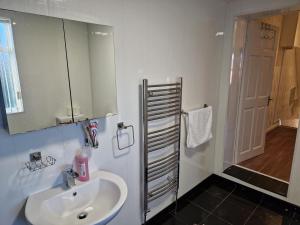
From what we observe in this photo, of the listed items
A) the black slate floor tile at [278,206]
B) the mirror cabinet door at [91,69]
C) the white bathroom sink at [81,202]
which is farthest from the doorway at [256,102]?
the white bathroom sink at [81,202]

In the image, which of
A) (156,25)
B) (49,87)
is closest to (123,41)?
(156,25)

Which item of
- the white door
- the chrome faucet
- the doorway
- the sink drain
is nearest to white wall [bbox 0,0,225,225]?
the chrome faucet

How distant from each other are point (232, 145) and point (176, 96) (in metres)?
1.47

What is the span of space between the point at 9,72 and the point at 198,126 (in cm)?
178

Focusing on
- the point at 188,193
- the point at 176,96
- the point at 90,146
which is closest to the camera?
the point at 90,146

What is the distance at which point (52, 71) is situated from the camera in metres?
1.11

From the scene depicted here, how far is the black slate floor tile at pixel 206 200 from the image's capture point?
7.43 feet

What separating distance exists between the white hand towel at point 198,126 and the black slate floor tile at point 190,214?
740mm

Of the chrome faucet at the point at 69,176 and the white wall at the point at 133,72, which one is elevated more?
the white wall at the point at 133,72

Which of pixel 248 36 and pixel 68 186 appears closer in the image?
pixel 68 186

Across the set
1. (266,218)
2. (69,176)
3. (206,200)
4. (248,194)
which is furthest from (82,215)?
(248,194)

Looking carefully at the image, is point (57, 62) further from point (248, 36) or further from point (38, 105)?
point (248, 36)

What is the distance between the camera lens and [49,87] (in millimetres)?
1109

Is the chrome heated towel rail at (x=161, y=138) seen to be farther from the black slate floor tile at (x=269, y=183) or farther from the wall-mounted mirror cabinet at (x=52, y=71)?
the black slate floor tile at (x=269, y=183)
